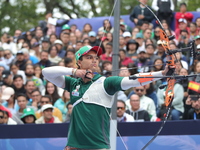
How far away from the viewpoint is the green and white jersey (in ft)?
17.8

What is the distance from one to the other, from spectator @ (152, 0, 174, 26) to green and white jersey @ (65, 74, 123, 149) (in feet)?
26.1

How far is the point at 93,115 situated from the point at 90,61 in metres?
0.65

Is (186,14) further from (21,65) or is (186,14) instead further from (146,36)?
(21,65)

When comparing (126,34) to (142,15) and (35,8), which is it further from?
(35,8)

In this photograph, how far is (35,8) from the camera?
83.6 feet

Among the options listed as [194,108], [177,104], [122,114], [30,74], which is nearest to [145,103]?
[177,104]

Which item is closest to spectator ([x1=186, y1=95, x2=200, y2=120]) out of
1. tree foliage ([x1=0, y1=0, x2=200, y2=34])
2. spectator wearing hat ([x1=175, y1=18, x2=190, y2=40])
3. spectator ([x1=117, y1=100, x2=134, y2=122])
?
spectator ([x1=117, y1=100, x2=134, y2=122])

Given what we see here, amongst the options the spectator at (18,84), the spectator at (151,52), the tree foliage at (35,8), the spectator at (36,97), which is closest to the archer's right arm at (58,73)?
the spectator at (36,97)

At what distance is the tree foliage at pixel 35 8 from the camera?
23.0 metres

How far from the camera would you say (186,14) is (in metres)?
13.3

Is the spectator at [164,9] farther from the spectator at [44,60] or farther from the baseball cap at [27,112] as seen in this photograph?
the baseball cap at [27,112]

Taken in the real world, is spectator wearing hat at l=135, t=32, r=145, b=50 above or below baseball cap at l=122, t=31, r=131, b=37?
below

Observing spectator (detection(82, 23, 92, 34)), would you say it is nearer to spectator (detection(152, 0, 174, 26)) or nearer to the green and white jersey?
spectator (detection(152, 0, 174, 26))

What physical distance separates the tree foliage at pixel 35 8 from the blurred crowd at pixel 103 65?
7859mm
